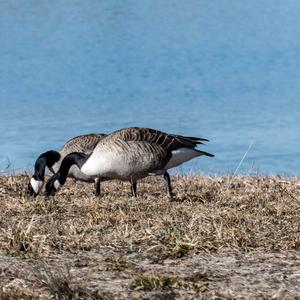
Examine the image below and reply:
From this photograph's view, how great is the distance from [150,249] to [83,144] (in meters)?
5.39

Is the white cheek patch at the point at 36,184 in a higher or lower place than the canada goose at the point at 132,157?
lower

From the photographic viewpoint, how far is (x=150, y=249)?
566cm

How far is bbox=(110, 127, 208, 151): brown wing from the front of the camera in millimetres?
9836

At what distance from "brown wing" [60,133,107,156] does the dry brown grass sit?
251 centimetres

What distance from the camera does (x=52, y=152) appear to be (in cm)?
1104

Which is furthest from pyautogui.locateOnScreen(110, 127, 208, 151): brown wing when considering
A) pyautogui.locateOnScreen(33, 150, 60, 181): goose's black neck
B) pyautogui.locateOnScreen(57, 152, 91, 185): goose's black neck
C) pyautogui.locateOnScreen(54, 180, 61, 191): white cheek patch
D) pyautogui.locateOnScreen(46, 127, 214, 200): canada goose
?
pyautogui.locateOnScreen(33, 150, 60, 181): goose's black neck

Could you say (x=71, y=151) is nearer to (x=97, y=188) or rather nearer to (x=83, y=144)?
(x=83, y=144)

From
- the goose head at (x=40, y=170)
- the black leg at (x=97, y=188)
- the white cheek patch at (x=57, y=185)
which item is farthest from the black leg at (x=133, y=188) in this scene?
the goose head at (x=40, y=170)

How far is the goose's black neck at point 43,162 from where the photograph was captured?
9.98m

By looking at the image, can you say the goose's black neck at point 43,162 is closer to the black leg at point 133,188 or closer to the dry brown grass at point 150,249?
the black leg at point 133,188

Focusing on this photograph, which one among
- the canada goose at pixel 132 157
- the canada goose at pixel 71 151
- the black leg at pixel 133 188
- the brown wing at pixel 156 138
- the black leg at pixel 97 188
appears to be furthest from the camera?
the canada goose at pixel 71 151

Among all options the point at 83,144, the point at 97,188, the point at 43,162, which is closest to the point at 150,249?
the point at 97,188

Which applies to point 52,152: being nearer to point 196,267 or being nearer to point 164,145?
point 164,145

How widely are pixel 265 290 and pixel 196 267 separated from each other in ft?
2.06
